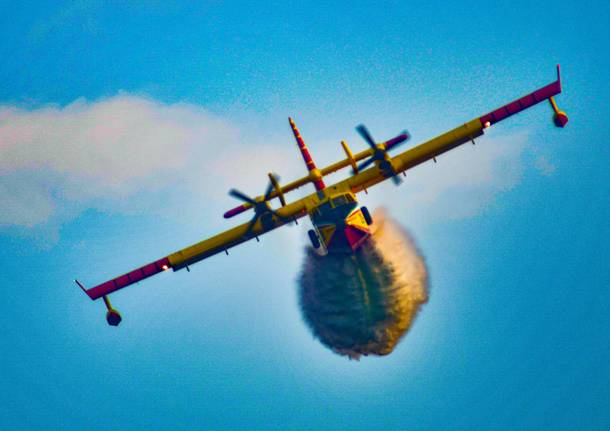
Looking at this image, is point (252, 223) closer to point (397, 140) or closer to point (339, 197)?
point (339, 197)

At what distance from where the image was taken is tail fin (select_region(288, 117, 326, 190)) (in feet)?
137

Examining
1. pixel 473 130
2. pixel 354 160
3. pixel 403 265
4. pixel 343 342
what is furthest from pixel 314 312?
pixel 473 130

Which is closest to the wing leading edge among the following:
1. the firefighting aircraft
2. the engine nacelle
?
the firefighting aircraft

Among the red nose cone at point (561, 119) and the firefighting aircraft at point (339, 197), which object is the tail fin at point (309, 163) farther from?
the red nose cone at point (561, 119)

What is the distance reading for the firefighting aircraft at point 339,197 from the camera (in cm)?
3991

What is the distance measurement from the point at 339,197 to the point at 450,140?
646cm

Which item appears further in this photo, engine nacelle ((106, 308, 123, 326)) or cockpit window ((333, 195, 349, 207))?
engine nacelle ((106, 308, 123, 326))

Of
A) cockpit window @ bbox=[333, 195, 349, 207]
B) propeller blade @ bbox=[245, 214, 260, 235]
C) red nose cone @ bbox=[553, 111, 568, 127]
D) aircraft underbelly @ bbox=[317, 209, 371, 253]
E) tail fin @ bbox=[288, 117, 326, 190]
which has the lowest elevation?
aircraft underbelly @ bbox=[317, 209, 371, 253]

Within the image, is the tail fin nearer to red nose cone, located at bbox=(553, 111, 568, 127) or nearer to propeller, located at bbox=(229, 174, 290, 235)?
propeller, located at bbox=(229, 174, 290, 235)

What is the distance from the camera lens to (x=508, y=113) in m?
42.3

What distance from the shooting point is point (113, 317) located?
4431 centimetres

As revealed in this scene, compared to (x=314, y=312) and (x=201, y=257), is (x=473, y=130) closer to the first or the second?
(x=314, y=312)

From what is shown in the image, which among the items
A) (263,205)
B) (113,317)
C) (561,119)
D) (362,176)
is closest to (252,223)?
(263,205)

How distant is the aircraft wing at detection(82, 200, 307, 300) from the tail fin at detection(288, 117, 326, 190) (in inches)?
47.3
